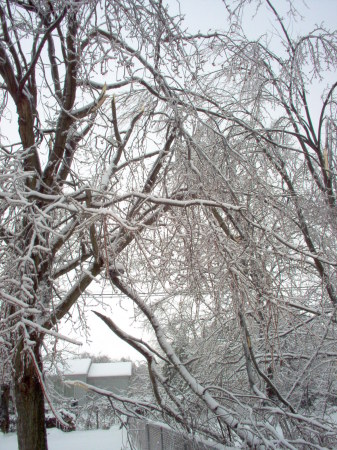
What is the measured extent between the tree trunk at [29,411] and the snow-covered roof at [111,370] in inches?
1282

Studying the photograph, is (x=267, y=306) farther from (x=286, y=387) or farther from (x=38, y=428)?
(x=286, y=387)

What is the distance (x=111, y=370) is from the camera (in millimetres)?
38312

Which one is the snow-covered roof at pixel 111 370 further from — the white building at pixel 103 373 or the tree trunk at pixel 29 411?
the tree trunk at pixel 29 411

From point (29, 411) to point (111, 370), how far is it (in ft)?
116

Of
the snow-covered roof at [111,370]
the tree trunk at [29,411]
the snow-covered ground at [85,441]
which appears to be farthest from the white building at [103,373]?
the tree trunk at [29,411]

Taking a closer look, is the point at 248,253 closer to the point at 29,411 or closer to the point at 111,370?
the point at 29,411

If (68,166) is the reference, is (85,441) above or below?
below

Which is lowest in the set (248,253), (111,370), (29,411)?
(111,370)

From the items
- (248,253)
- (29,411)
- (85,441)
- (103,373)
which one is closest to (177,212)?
(248,253)

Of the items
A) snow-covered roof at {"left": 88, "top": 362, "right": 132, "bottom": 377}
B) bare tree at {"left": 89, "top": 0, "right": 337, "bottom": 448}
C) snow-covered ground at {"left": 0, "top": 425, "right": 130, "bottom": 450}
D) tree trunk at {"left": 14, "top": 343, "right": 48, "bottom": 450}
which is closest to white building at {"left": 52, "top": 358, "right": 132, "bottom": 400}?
snow-covered roof at {"left": 88, "top": 362, "right": 132, "bottom": 377}

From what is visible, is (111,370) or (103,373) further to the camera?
(111,370)

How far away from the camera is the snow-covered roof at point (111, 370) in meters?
36.7

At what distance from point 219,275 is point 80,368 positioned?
112ft

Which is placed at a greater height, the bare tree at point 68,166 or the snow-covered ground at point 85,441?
the bare tree at point 68,166
